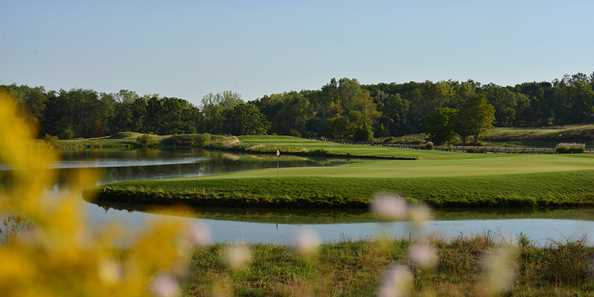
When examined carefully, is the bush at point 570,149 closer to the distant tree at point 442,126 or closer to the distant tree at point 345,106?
the distant tree at point 442,126

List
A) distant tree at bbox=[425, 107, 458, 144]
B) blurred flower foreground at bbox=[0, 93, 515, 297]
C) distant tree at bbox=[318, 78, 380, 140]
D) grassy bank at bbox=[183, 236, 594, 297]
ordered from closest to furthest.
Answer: blurred flower foreground at bbox=[0, 93, 515, 297] < grassy bank at bbox=[183, 236, 594, 297] < distant tree at bbox=[425, 107, 458, 144] < distant tree at bbox=[318, 78, 380, 140]

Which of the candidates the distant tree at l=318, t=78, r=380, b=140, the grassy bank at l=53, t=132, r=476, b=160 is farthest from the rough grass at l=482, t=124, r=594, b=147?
the grassy bank at l=53, t=132, r=476, b=160

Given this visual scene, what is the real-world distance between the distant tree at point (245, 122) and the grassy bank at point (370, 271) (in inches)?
4530

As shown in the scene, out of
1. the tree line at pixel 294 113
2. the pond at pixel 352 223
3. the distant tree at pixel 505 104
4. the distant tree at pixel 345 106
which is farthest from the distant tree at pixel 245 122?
the pond at pixel 352 223

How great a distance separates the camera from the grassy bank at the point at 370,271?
34.0 ft

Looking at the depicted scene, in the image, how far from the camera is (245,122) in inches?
5079

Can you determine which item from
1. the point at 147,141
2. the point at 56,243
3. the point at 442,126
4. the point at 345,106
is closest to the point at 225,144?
the point at 147,141

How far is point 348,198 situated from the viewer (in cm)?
2616

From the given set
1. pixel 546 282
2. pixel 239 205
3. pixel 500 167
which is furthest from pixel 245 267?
pixel 500 167

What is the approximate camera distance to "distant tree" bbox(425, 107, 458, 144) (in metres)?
84.8

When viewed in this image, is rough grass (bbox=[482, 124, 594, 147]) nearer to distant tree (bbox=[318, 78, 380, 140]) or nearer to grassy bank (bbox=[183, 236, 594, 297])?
distant tree (bbox=[318, 78, 380, 140])

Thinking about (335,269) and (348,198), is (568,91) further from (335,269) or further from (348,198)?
(335,269)

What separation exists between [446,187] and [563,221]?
6167 mm

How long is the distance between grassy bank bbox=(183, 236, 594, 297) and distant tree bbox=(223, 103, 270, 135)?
378 ft
